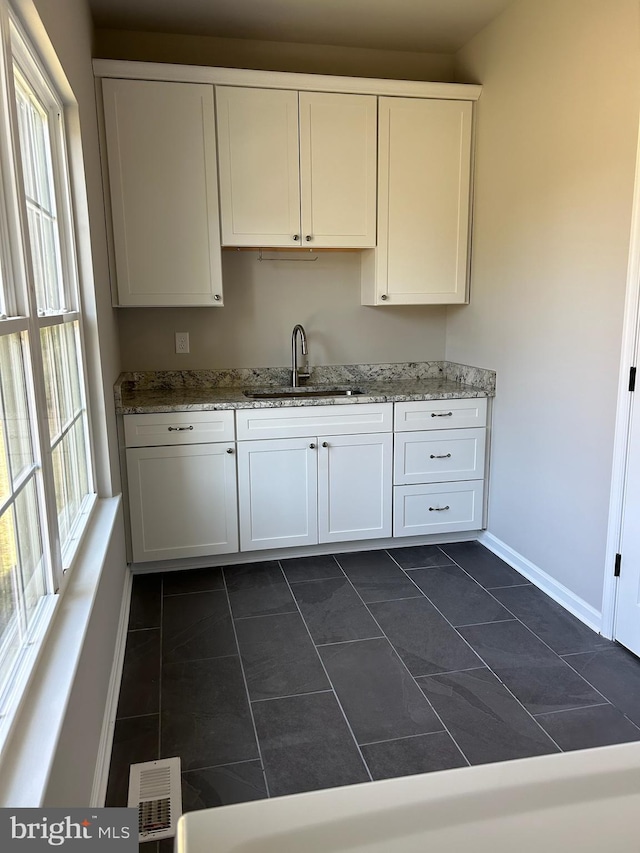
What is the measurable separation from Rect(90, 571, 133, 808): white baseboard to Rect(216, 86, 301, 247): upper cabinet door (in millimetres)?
1901

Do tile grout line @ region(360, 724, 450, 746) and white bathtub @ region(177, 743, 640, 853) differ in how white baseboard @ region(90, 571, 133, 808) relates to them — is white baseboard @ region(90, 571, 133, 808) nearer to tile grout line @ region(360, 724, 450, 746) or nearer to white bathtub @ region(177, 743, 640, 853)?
tile grout line @ region(360, 724, 450, 746)

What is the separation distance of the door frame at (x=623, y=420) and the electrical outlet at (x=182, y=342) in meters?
2.25

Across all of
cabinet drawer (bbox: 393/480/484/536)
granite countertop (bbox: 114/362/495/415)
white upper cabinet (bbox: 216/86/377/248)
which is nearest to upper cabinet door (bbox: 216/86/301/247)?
white upper cabinet (bbox: 216/86/377/248)

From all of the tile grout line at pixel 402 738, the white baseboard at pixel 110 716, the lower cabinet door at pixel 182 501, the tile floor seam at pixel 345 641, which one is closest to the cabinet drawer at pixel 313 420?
the lower cabinet door at pixel 182 501

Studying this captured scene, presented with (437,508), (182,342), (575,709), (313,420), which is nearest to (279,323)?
(182,342)

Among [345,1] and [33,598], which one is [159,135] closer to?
[345,1]

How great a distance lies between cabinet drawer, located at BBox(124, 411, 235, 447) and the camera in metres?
3.15

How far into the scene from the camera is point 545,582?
309 centimetres

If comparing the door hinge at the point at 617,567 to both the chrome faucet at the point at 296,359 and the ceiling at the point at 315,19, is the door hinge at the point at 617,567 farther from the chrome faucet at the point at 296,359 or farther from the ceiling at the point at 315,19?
the ceiling at the point at 315,19

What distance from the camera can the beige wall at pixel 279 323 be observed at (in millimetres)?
3648

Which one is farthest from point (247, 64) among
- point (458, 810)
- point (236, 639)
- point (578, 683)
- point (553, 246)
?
point (458, 810)

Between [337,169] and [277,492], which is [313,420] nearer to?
[277,492]

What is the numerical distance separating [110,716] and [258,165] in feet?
8.50

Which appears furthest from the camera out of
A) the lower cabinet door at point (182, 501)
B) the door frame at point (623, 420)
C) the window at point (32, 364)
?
the lower cabinet door at point (182, 501)
